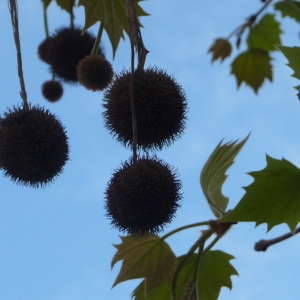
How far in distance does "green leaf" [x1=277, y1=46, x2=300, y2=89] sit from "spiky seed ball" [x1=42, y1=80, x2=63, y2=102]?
113cm

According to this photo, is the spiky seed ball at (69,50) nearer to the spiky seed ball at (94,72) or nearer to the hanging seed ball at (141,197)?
the spiky seed ball at (94,72)

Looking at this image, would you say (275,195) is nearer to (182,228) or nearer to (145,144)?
(182,228)

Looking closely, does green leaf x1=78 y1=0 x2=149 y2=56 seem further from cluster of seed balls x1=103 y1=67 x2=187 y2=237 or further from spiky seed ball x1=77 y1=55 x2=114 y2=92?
cluster of seed balls x1=103 y1=67 x2=187 y2=237

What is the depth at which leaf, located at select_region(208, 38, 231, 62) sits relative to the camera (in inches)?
91.1

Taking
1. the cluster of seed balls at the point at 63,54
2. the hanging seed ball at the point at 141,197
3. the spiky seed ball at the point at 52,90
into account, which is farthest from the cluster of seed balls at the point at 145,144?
the spiky seed ball at the point at 52,90

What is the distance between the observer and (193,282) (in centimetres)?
134

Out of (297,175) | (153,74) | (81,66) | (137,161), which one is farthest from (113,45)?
(297,175)

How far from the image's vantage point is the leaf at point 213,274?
142cm

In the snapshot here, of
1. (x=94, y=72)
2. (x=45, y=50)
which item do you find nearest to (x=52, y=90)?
(x=45, y=50)

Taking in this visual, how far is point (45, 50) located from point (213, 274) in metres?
1.11

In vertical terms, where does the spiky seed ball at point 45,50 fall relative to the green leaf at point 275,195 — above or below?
above

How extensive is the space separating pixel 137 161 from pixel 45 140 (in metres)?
0.38

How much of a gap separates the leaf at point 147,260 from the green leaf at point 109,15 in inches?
25.3

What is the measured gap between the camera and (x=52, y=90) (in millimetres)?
2170
